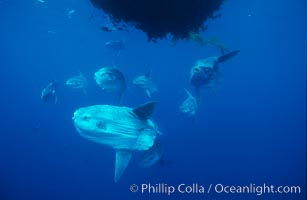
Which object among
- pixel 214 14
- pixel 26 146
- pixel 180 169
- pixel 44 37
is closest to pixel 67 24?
pixel 44 37

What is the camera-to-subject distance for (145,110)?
493 cm

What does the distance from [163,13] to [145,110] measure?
1.75m

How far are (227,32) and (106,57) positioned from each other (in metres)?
34.7

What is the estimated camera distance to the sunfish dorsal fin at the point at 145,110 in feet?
15.8

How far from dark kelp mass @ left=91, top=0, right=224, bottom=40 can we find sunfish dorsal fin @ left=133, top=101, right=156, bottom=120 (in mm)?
1637

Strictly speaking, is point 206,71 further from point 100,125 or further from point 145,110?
point 100,125

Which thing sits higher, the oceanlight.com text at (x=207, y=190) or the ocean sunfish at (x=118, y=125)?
the oceanlight.com text at (x=207, y=190)

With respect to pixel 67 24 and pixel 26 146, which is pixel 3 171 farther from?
pixel 67 24

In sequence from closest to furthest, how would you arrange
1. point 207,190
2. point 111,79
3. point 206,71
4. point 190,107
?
point 206,71, point 111,79, point 190,107, point 207,190

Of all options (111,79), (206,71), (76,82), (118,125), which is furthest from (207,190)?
(118,125)

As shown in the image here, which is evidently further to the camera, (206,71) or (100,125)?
(206,71)

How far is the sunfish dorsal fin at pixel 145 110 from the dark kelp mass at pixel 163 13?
164 cm

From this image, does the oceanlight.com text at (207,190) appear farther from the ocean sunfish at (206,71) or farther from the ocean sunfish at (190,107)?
the ocean sunfish at (206,71)

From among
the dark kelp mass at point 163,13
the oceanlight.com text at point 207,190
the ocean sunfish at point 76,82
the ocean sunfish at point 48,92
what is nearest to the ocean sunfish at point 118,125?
the dark kelp mass at point 163,13
